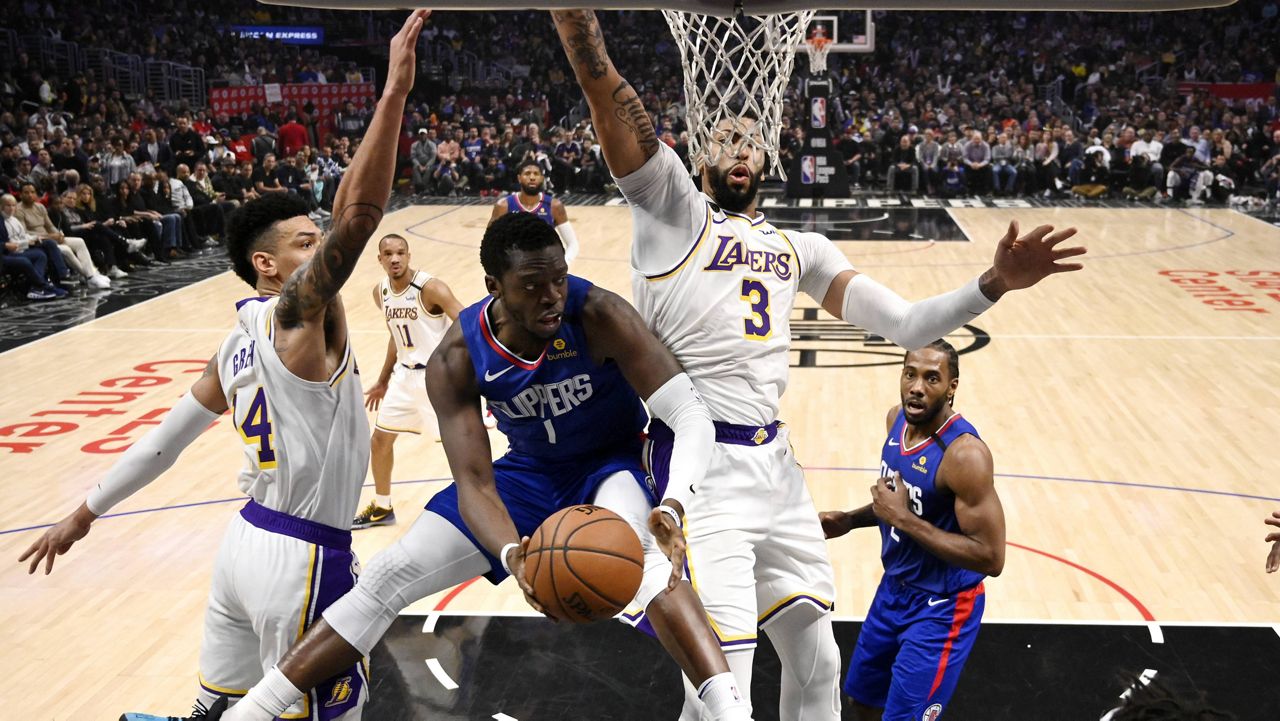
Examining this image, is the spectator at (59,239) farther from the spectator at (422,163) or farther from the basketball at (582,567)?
the basketball at (582,567)

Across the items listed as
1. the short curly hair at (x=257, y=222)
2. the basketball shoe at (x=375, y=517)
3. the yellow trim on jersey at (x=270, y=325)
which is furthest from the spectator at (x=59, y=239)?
the yellow trim on jersey at (x=270, y=325)

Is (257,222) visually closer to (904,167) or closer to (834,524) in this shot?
(834,524)

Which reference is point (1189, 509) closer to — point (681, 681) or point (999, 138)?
point (681, 681)

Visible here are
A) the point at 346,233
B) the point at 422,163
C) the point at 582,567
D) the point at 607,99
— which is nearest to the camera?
the point at 582,567

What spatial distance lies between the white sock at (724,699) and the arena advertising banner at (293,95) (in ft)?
78.5

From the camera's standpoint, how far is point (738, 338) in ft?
13.3

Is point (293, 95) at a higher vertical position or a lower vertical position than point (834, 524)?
higher

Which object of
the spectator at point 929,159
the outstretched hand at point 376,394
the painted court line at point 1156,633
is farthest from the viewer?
the spectator at point 929,159

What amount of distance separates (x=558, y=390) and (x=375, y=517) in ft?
12.3

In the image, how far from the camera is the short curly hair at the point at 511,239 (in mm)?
3398

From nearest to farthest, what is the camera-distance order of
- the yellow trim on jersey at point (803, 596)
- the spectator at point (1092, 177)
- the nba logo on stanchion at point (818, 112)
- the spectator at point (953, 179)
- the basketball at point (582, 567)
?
the basketball at point (582, 567) → the yellow trim on jersey at point (803, 596) → the nba logo on stanchion at point (818, 112) → the spectator at point (1092, 177) → the spectator at point (953, 179)

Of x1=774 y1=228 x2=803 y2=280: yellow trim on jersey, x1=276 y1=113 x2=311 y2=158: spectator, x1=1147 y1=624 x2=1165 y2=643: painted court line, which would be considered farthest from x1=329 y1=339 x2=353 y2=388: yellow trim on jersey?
x1=276 y1=113 x2=311 y2=158: spectator

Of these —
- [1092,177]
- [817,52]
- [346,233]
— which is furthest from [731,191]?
[1092,177]

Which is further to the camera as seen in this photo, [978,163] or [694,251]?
[978,163]
